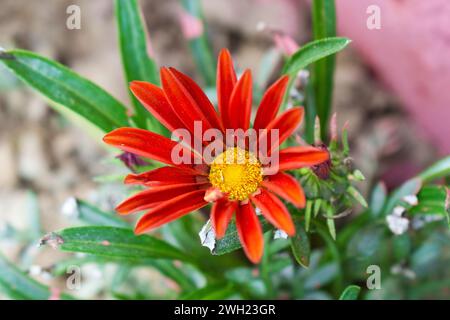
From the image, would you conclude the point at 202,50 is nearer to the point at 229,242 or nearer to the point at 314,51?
the point at 314,51

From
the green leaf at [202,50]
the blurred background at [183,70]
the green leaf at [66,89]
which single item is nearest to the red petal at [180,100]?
the green leaf at [66,89]

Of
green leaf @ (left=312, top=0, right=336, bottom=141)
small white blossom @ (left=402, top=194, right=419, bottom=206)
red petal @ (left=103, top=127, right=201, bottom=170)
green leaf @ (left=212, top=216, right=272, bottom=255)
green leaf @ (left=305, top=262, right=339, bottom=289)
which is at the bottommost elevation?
green leaf @ (left=305, top=262, right=339, bottom=289)

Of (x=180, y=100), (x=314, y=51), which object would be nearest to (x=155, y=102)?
(x=180, y=100)

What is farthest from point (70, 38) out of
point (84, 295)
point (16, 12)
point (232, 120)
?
point (232, 120)

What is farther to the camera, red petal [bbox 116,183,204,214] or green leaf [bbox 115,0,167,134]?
green leaf [bbox 115,0,167,134]

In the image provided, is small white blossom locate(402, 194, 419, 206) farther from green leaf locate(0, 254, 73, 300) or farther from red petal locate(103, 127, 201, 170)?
green leaf locate(0, 254, 73, 300)

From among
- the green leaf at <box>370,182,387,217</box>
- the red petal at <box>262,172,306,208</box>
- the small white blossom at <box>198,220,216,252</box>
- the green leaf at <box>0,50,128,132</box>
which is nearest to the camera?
the red petal at <box>262,172,306,208</box>

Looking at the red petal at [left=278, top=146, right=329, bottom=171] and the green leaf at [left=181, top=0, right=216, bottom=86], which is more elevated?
the green leaf at [left=181, top=0, right=216, bottom=86]

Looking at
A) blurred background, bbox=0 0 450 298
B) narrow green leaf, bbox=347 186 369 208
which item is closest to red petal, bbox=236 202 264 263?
narrow green leaf, bbox=347 186 369 208

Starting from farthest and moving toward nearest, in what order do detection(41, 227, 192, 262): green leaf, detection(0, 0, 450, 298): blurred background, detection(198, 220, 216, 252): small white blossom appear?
1. detection(0, 0, 450, 298): blurred background
2. detection(41, 227, 192, 262): green leaf
3. detection(198, 220, 216, 252): small white blossom
